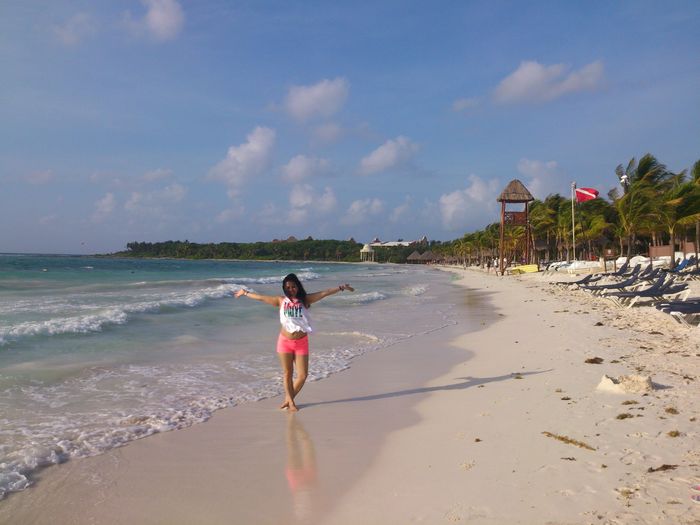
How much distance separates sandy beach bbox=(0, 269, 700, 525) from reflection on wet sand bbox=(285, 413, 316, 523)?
0.6 inches

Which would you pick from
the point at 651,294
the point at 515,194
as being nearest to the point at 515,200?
the point at 515,194

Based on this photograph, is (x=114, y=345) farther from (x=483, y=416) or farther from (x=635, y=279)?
(x=635, y=279)

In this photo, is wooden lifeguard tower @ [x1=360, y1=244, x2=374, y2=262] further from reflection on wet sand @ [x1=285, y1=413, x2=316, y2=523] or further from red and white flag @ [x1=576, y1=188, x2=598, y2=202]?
reflection on wet sand @ [x1=285, y1=413, x2=316, y2=523]

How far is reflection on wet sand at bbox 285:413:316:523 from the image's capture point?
3490 millimetres

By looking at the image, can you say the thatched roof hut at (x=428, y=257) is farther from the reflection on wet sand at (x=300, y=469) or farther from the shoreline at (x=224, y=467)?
the reflection on wet sand at (x=300, y=469)

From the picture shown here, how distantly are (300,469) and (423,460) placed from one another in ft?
3.34

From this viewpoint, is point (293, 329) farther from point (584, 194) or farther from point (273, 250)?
point (273, 250)

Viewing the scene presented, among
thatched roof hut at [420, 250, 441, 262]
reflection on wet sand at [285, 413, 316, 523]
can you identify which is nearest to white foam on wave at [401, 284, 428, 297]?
reflection on wet sand at [285, 413, 316, 523]

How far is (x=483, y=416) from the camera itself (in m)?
5.29

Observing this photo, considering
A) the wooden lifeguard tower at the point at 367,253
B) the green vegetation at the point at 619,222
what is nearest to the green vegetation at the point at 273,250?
the wooden lifeguard tower at the point at 367,253

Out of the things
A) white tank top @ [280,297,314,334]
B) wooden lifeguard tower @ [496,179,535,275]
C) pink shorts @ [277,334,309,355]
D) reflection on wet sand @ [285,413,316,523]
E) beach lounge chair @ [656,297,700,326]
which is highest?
wooden lifeguard tower @ [496,179,535,275]

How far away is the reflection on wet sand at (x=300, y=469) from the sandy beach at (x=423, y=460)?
0.02 metres

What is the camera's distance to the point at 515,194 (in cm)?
4209

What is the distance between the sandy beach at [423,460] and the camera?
3344 mm
